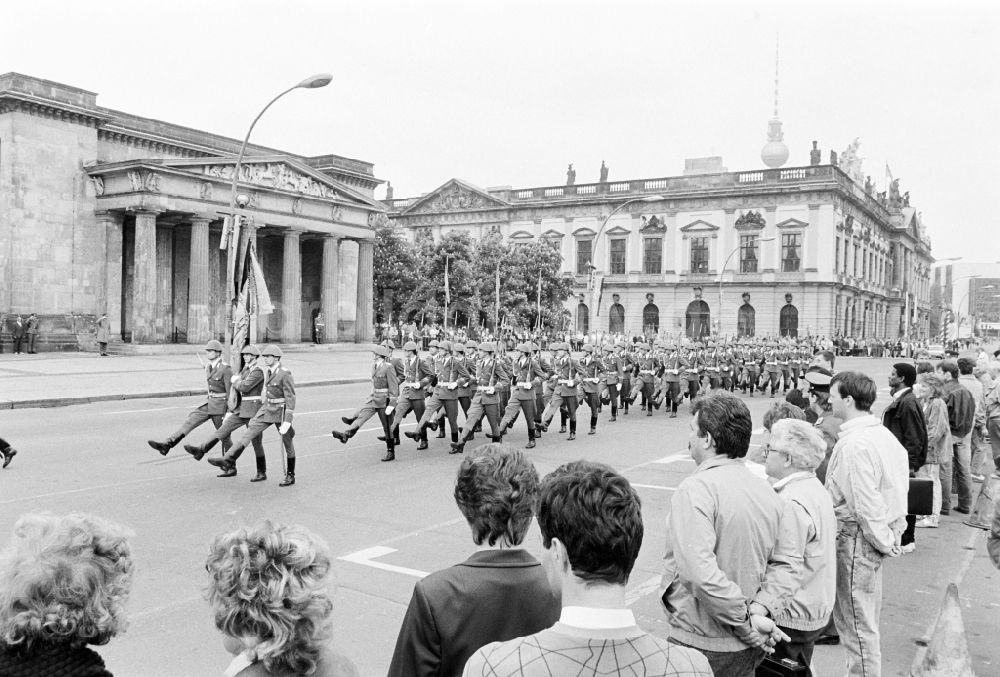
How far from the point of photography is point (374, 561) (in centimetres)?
703

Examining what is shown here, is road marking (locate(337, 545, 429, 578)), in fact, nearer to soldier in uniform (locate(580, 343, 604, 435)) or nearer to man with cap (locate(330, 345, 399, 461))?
man with cap (locate(330, 345, 399, 461))

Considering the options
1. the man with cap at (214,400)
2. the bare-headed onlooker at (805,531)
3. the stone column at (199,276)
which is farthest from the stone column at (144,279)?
the bare-headed onlooker at (805,531)

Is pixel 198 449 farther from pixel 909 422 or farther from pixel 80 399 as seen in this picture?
pixel 80 399

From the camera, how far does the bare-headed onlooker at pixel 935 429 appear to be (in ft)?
30.5

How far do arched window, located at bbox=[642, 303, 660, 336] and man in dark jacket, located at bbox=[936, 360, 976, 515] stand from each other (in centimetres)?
5575

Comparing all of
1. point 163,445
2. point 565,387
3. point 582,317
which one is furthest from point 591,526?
point 582,317

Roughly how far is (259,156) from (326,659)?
39065 millimetres

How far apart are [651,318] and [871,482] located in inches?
2491

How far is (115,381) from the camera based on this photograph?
22828 millimetres

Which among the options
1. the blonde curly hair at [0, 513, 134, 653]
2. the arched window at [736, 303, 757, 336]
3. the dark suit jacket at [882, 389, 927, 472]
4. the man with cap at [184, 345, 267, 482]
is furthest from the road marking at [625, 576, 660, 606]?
the arched window at [736, 303, 757, 336]

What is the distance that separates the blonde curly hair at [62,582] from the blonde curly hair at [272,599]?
0.26m

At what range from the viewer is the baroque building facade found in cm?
6081

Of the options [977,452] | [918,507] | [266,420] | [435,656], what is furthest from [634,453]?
[435,656]

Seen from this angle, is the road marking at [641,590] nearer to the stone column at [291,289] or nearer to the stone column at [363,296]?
the stone column at [291,289]
